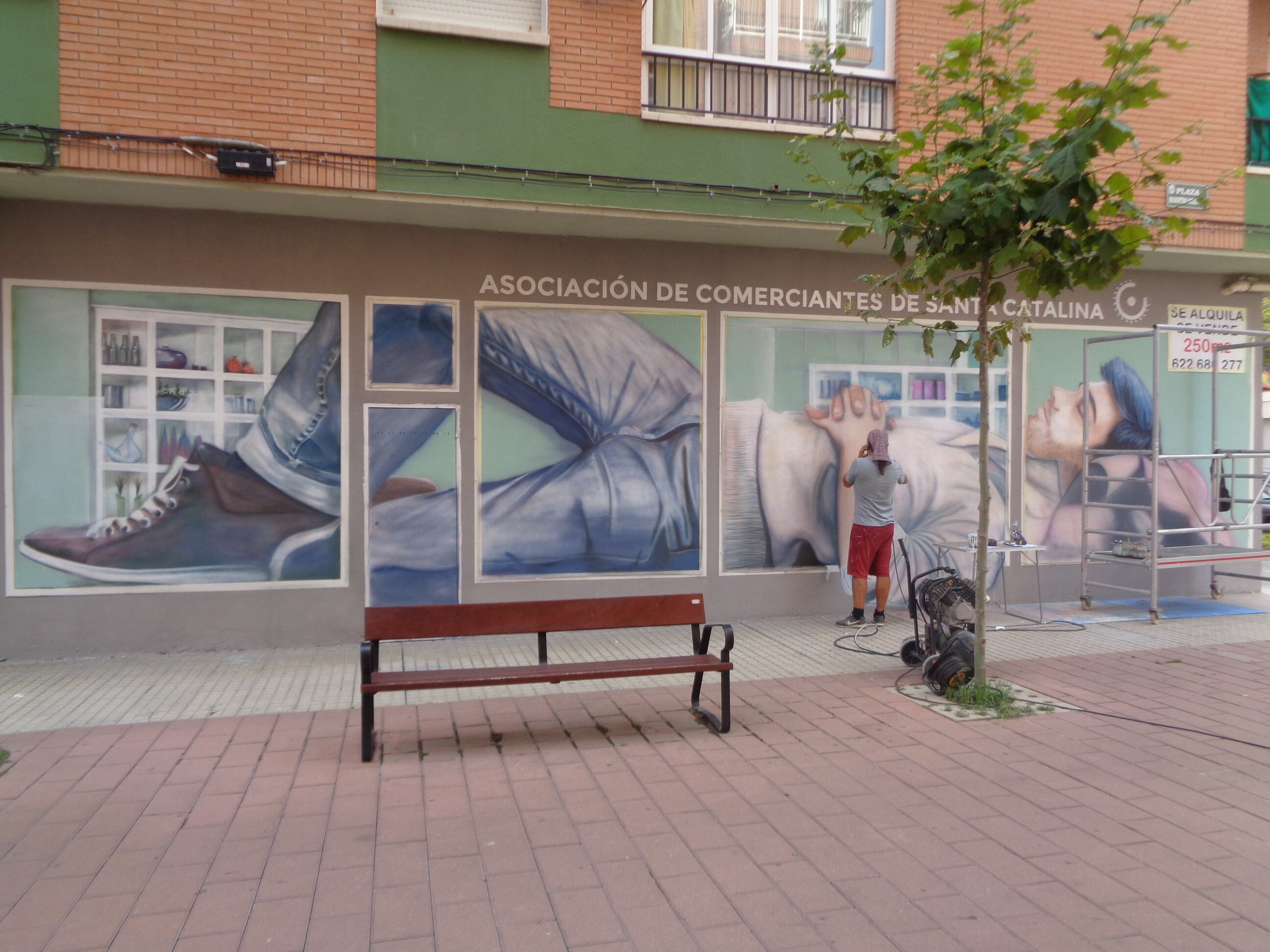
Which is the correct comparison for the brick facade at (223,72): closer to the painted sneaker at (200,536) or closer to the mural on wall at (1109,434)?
the painted sneaker at (200,536)

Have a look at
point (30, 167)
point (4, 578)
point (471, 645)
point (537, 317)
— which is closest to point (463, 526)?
point (471, 645)

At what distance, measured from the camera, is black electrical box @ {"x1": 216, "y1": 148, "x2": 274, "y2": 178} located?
7047 mm

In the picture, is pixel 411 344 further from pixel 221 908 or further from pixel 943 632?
pixel 221 908

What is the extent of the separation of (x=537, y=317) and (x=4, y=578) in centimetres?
477

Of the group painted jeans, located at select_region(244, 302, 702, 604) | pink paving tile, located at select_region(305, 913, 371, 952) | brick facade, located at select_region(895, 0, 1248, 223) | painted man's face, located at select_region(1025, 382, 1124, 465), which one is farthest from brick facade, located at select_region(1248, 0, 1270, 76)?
pink paving tile, located at select_region(305, 913, 371, 952)

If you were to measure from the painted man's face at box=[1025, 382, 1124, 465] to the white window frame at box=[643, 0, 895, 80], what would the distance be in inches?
152

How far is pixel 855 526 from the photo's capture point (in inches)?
357

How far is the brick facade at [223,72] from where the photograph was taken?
699 cm

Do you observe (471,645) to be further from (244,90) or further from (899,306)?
(899,306)

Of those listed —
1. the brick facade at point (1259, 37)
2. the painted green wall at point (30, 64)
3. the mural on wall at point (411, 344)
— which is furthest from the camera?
the brick facade at point (1259, 37)

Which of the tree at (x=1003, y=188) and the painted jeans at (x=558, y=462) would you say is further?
the painted jeans at (x=558, y=462)

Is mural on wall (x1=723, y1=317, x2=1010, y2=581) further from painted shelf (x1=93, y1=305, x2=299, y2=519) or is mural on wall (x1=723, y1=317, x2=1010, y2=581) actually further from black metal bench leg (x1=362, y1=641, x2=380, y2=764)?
black metal bench leg (x1=362, y1=641, x2=380, y2=764)

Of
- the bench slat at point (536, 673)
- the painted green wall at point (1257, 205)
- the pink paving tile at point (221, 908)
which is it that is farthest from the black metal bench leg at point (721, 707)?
the painted green wall at point (1257, 205)

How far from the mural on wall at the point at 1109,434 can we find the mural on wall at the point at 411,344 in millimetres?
6109
